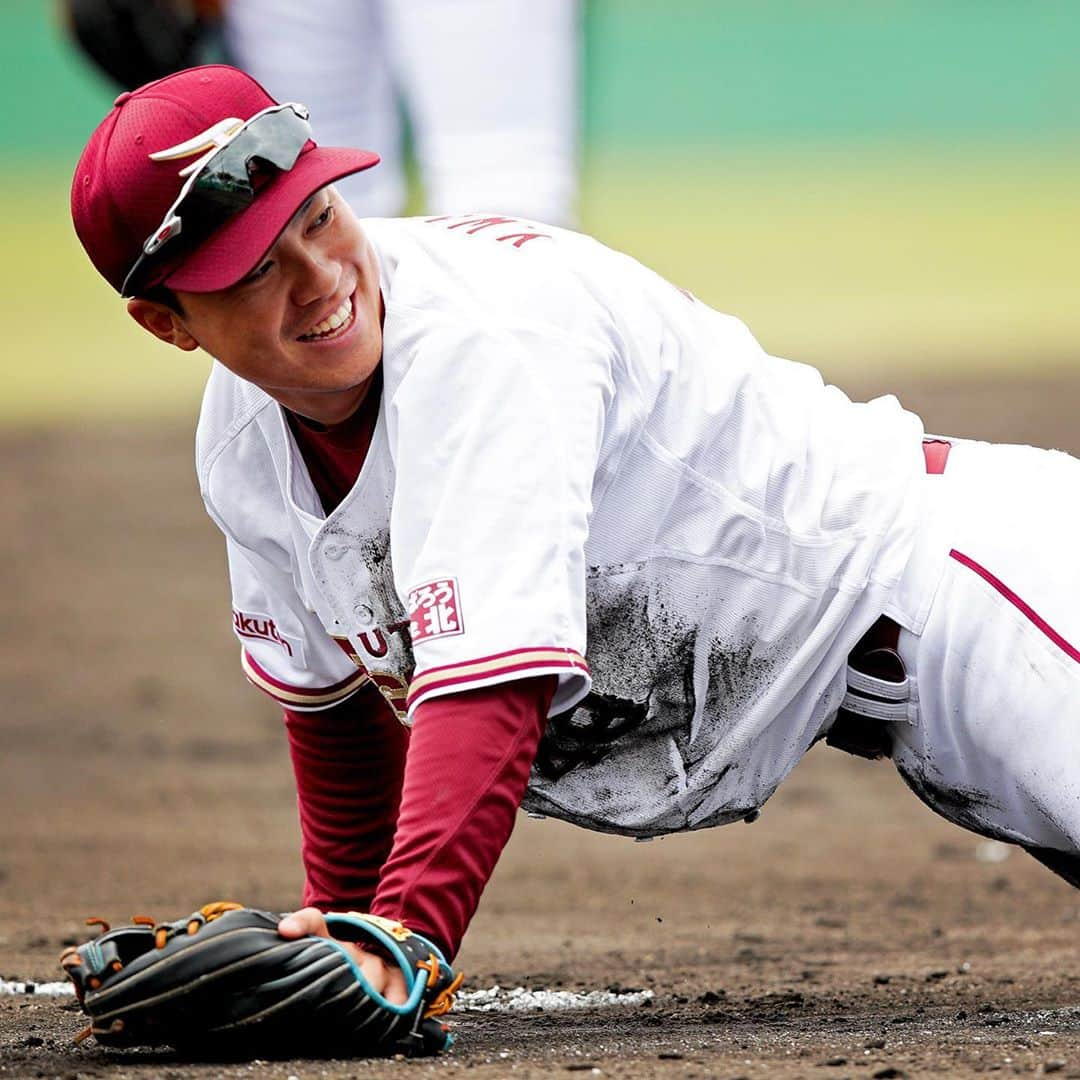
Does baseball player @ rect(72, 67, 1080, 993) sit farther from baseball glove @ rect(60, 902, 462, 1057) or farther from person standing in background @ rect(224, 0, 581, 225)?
person standing in background @ rect(224, 0, 581, 225)

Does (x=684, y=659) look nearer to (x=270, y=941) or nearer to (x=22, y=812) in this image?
(x=270, y=941)

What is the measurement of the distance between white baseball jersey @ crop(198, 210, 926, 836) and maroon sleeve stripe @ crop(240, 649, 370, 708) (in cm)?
14

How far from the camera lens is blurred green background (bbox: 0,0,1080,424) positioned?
37.5 ft

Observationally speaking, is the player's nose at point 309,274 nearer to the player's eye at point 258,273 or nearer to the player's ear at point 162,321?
the player's eye at point 258,273

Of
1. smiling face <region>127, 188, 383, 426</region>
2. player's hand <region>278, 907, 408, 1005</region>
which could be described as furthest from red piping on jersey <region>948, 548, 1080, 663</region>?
player's hand <region>278, 907, 408, 1005</region>

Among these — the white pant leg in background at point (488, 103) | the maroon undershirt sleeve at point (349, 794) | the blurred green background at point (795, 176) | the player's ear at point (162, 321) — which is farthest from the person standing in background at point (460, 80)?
the blurred green background at point (795, 176)


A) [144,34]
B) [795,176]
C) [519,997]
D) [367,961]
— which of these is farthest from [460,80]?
[795,176]

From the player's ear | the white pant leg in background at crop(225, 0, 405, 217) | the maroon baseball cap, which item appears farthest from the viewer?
the white pant leg in background at crop(225, 0, 405, 217)

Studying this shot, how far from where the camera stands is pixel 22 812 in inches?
205

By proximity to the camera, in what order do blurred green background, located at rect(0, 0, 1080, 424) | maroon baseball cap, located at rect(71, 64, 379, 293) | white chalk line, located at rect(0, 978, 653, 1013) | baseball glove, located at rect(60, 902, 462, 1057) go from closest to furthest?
1. baseball glove, located at rect(60, 902, 462, 1057)
2. maroon baseball cap, located at rect(71, 64, 379, 293)
3. white chalk line, located at rect(0, 978, 653, 1013)
4. blurred green background, located at rect(0, 0, 1080, 424)

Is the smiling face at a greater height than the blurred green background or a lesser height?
greater

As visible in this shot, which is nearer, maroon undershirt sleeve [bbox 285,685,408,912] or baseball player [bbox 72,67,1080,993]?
baseball player [bbox 72,67,1080,993]

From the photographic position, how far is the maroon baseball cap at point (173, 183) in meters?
2.12

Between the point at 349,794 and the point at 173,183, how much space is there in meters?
1.05
